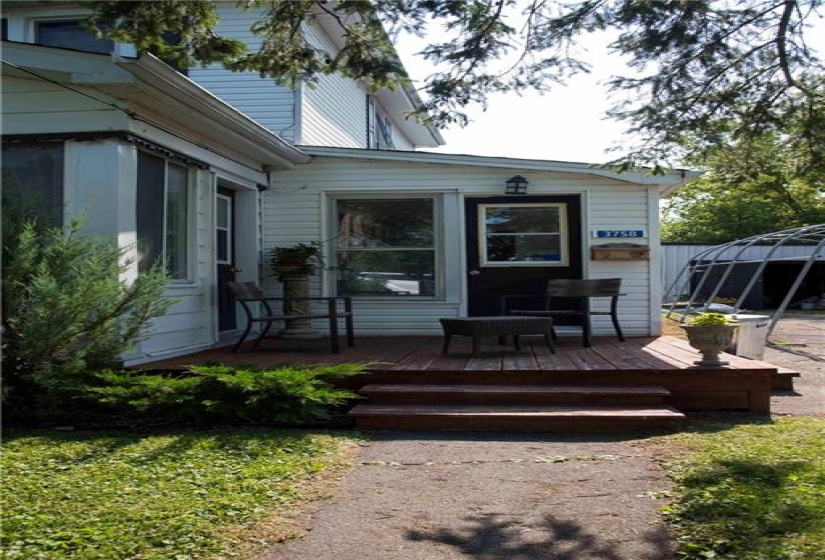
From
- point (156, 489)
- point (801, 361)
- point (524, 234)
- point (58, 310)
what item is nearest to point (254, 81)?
point (524, 234)

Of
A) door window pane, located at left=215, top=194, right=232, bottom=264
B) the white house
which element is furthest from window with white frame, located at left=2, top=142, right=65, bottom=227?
door window pane, located at left=215, top=194, right=232, bottom=264

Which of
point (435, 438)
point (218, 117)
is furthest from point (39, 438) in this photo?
point (218, 117)

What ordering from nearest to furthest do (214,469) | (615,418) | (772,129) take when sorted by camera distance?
(214,469), (615,418), (772,129)

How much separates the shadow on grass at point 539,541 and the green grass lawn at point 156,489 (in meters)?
0.80

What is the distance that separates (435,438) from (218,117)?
4008 millimetres

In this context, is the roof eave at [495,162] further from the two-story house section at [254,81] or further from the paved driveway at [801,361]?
the paved driveway at [801,361]

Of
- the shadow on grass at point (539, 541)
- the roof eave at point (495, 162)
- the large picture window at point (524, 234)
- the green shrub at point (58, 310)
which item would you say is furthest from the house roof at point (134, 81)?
the shadow on grass at point (539, 541)

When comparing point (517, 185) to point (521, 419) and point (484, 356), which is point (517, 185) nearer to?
point (484, 356)

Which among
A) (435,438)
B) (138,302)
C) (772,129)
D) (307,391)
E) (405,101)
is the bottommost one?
(435,438)

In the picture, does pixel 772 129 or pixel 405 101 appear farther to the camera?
pixel 405 101

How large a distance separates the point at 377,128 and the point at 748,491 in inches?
527

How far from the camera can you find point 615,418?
5.31 metres

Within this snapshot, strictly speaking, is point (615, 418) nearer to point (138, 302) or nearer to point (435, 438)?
A: point (435, 438)

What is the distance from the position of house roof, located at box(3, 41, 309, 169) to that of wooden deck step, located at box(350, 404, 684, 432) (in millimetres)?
3203
